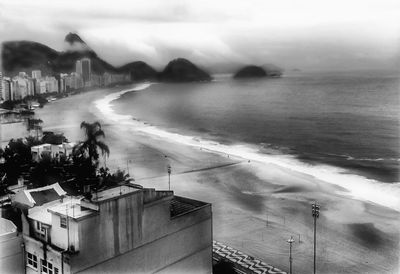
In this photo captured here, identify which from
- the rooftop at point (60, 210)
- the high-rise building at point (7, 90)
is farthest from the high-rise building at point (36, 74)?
the rooftop at point (60, 210)

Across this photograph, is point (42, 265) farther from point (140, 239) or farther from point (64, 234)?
point (140, 239)

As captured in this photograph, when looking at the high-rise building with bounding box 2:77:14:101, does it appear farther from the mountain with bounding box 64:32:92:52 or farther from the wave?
the wave

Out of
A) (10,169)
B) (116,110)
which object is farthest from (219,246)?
(116,110)

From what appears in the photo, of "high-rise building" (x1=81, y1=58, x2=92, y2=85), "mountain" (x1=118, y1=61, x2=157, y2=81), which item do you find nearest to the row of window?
"mountain" (x1=118, y1=61, x2=157, y2=81)

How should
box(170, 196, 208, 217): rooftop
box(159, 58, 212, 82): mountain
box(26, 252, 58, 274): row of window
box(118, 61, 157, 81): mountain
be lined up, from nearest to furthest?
box(26, 252, 58, 274): row of window < box(170, 196, 208, 217): rooftop < box(118, 61, 157, 81): mountain < box(159, 58, 212, 82): mountain

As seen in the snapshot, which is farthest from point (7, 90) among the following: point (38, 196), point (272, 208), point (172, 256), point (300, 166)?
point (172, 256)

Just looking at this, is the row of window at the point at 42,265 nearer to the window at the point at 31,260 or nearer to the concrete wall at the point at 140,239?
the window at the point at 31,260
